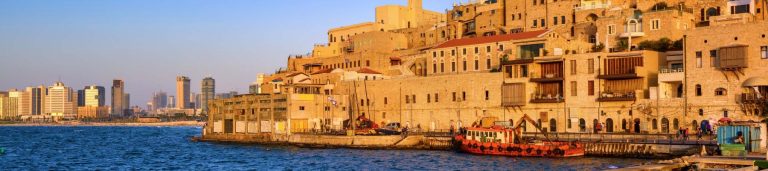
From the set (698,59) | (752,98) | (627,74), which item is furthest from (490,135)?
(752,98)

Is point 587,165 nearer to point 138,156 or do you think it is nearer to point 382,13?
point 138,156

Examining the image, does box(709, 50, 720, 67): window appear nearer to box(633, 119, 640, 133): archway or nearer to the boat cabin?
box(633, 119, 640, 133): archway

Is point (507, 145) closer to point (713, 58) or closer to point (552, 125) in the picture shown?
point (552, 125)

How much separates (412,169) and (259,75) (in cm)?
9163

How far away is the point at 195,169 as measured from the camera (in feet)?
197

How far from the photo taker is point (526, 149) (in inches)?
2357

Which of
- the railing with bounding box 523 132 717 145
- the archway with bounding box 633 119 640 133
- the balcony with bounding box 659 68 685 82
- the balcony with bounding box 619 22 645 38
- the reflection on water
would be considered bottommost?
the reflection on water

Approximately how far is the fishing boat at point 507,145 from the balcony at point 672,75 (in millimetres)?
11032

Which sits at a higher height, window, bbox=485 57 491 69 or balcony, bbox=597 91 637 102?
window, bbox=485 57 491 69

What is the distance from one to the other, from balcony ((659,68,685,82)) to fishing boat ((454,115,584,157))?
11.0m

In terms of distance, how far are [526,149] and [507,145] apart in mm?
1572

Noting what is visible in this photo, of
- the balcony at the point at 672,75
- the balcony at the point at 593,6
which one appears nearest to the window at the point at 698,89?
the balcony at the point at 672,75

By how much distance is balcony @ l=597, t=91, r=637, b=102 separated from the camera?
6788cm

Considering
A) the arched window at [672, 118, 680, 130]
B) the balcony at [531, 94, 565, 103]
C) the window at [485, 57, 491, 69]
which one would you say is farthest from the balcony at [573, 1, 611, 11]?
the arched window at [672, 118, 680, 130]
